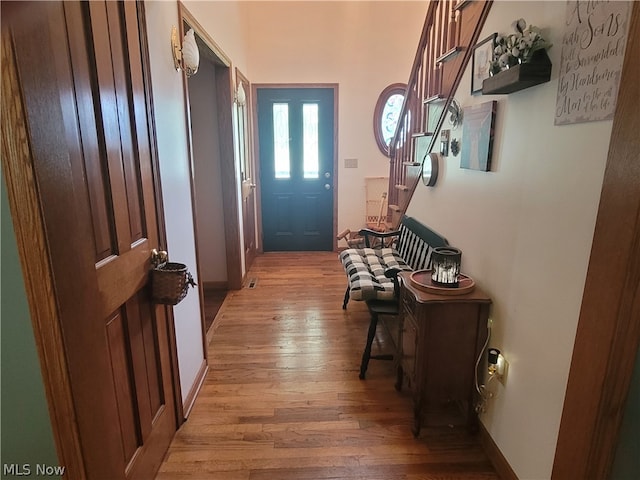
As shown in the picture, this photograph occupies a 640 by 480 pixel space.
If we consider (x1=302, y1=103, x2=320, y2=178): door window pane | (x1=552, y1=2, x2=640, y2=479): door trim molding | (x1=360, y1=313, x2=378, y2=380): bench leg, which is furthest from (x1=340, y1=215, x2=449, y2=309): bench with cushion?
(x1=302, y1=103, x2=320, y2=178): door window pane

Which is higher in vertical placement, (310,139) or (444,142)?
(310,139)

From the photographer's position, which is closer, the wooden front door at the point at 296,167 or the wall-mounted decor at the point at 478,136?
the wall-mounted decor at the point at 478,136

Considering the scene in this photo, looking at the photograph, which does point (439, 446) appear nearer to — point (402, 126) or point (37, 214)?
point (37, 214)

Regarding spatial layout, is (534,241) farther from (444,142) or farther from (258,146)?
(258,146)

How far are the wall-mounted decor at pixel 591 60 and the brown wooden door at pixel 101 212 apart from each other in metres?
1.42

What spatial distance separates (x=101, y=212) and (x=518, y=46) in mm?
1571

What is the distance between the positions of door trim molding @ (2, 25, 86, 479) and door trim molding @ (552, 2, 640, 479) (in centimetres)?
135

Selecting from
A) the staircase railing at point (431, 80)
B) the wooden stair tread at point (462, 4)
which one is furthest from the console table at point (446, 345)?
the wooden stair tread at point (462, 4)

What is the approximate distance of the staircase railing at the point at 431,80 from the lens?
6.90 feet

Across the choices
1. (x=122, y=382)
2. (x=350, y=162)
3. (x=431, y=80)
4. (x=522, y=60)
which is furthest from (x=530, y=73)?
(x=350, y=162)

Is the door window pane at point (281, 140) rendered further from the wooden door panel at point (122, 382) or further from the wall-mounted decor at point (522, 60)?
the wooden door panel at point (122, 382)

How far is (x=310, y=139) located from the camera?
16.1 ft

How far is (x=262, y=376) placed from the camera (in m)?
2.38

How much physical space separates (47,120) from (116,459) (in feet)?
3.35
